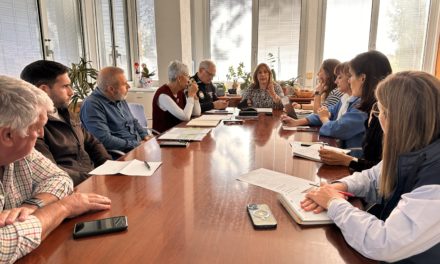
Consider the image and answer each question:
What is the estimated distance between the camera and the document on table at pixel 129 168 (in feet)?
4.81

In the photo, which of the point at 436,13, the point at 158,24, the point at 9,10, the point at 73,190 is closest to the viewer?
the point at 73,190

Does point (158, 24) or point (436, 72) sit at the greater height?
point (158, 24)

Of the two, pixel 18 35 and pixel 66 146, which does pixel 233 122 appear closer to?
pixel 66 146

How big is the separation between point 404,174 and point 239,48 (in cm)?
499

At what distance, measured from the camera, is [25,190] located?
1.12 meters

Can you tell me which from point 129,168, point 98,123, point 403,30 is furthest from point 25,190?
point 403,30

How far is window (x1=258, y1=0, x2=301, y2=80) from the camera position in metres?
5.41

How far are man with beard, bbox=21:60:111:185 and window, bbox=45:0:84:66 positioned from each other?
190cm

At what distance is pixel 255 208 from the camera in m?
1.07

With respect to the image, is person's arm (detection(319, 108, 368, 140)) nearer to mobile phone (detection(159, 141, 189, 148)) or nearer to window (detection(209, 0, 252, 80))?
mobile phone (detection(159, 141, 189, 148))

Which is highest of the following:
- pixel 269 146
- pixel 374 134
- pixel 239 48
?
pixel 239 48

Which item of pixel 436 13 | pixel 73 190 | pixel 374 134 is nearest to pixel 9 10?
pixel 73 190

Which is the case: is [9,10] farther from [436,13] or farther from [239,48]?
[436,13]

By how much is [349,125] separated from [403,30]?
393cm
